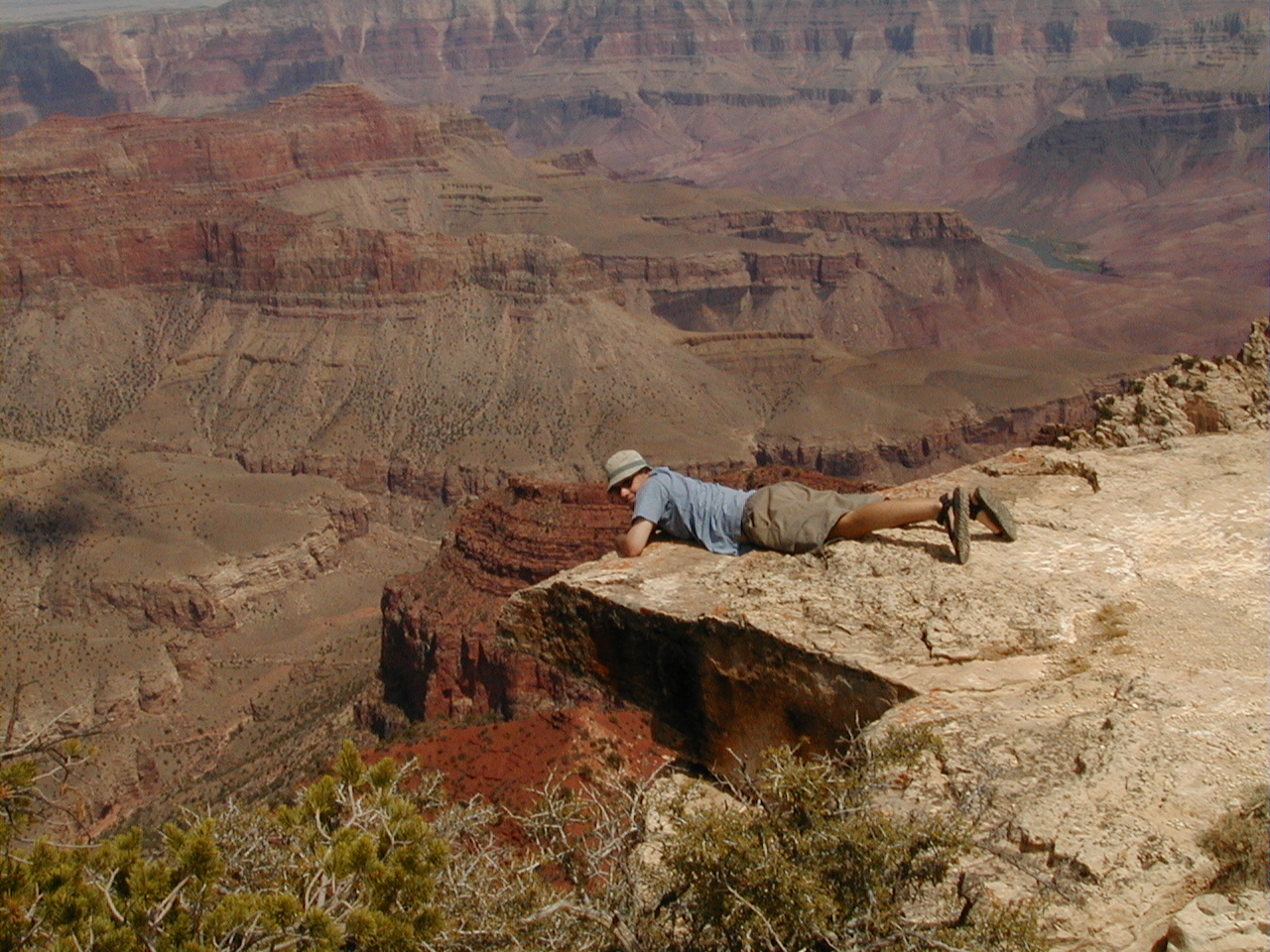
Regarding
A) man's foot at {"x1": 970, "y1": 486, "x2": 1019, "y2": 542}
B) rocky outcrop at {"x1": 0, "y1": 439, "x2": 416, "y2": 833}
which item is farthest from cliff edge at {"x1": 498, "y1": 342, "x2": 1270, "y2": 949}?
rocky outcrop at {"x1": 0, "y1": 439, "x2": 416, "y2": 833}

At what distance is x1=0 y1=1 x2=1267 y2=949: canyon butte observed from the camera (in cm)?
1019

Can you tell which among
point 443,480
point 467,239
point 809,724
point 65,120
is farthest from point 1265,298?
point 809,724

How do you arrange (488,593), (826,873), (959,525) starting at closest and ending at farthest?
1. (826,873)
2. (959,525)
3. (488,593)

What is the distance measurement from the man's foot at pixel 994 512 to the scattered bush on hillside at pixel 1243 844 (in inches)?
139

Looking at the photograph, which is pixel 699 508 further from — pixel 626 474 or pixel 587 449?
pixel 587 449

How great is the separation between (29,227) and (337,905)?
90.1 meters

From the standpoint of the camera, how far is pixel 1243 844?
312 inches

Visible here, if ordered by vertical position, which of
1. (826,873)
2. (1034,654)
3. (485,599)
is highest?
(1034,654)

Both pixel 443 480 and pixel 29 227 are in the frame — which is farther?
pixel 29 227

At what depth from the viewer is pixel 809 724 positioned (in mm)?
10883

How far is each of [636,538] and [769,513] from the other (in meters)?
1.21

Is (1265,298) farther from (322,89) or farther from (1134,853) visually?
(1134,853)

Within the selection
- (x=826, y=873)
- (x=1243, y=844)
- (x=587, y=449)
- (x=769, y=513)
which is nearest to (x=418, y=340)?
(x=587, y=449)

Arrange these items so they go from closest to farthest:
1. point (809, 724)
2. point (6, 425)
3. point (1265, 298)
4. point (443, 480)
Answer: point (809, 724) → point (443, 480) → point (6, 425) → point (1265, 298)
